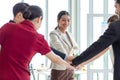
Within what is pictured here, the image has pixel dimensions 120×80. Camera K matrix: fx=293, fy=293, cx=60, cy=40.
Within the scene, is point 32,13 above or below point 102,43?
above

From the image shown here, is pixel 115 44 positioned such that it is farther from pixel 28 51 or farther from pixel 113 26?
pixel 28 51

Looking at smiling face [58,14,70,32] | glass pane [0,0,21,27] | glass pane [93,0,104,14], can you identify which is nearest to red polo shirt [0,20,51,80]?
smiling face [58,14,70,32]

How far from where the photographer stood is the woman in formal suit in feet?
11.4

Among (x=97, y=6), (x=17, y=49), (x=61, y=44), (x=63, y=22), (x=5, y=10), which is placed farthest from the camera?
(x=97, y=6)

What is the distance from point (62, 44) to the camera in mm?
3506

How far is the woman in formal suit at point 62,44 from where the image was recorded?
11.4 feet

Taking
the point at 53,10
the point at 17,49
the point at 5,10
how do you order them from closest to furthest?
the point at 17,49
the point at 5,10
the point at 53,10

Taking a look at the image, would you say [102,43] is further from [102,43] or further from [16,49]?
[16,49]

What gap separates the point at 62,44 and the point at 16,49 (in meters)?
1.28

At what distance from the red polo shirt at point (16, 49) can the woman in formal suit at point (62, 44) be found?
1.18m

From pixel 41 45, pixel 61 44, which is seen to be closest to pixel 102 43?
pixel 41 45

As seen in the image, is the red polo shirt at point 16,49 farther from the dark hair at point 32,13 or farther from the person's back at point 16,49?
the dark hair at point 32,13

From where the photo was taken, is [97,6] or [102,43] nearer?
[102,43]

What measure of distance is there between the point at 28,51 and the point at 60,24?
4.57 ft
